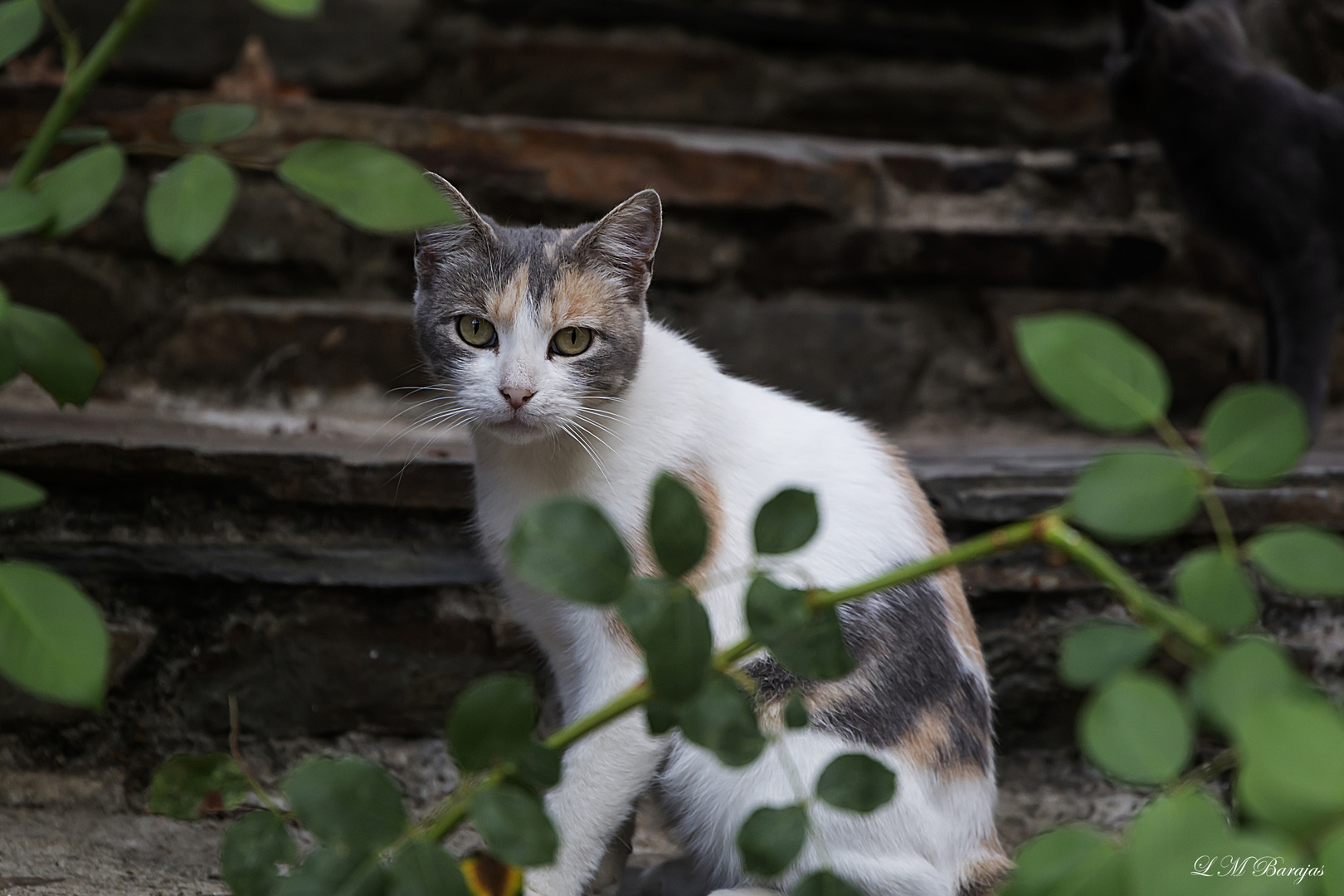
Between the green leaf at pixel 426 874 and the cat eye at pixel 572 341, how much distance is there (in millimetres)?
830

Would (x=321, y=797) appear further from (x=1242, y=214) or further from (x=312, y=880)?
(x=1242, y=214)

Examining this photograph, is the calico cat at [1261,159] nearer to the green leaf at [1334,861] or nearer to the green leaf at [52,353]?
the green leaf at [1334,861]

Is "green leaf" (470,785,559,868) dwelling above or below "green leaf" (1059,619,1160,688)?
below

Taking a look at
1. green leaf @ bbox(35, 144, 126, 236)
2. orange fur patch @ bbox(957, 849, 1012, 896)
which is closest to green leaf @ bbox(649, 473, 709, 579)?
green leaf @ bbox(35, 144, 126, 236)

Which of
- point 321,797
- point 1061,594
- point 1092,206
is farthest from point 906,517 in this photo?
point 1092,206

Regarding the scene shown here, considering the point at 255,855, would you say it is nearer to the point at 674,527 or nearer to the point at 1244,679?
the point at 674,527

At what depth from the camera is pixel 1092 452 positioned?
2.02 meters

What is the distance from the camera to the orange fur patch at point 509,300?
129cm

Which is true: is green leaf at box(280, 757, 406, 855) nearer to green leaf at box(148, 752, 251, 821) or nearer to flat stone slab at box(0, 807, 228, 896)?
green leaf at box(148, 752, 251, 821)

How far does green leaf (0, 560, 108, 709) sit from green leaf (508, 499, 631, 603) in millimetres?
213

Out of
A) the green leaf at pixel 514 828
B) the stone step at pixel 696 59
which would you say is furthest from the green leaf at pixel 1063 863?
the stone step at pixel 696 59

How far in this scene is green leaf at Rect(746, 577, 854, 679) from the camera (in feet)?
1.88

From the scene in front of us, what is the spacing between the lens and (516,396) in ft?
4.02

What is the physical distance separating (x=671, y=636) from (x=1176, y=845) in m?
0.25
